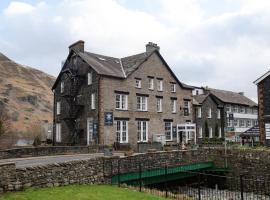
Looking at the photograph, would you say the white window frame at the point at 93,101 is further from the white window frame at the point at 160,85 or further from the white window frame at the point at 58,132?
the white window frame at the point at 160,85

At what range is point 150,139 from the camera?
41.4 m

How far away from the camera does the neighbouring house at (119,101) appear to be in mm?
38000

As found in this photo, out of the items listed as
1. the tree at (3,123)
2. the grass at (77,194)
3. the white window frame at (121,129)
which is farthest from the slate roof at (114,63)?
the grass at (77,194)

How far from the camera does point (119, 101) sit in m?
39.2

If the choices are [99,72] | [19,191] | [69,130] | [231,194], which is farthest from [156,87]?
[19,191]

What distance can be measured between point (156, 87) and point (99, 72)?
848cm

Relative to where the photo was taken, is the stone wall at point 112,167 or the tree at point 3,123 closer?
the stone wall at point 112,167

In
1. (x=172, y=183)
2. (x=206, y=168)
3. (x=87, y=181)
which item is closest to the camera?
(x=87, y=181)

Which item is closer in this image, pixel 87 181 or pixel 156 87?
pixel 87 181

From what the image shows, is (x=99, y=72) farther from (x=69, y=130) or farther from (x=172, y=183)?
(x=172, y=183)

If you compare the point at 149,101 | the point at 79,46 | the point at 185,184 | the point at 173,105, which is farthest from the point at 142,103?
the point at 185,184

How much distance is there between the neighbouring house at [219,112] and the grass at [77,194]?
32848 millimetres

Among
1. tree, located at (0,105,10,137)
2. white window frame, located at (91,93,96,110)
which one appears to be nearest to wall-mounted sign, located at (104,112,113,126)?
white window frame, located at (91,93,96,110)

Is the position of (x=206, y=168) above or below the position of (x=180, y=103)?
below
